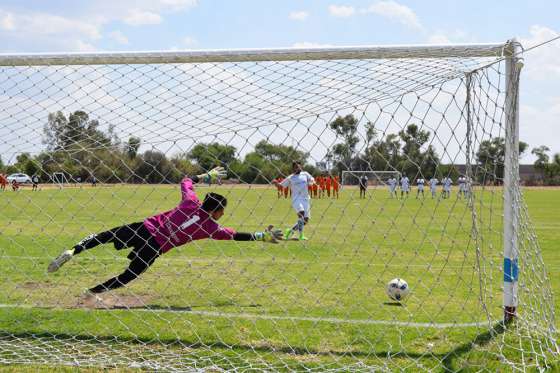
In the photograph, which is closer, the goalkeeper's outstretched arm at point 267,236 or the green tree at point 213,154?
the green tree at point 213,154

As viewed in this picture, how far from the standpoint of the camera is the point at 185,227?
6164 millimetres

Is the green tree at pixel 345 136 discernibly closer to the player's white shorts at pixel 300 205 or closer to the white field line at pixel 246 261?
the white field line at pixel 246 261

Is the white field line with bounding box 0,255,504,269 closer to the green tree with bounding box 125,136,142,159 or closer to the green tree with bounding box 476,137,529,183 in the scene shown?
the green tree with bounding box 476,137,529,183

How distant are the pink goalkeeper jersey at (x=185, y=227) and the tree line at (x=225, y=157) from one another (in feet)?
1.24

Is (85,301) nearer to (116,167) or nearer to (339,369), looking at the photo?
(116,167)

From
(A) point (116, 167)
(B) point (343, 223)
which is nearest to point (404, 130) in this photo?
(A) point (116, 167)

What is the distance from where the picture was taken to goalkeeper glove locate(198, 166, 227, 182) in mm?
6282

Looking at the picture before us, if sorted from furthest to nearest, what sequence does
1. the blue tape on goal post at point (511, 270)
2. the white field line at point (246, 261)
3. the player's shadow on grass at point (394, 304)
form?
the white field line at point (246, 261), the player's shadow on grass at point (394, 304), the blue tape on goal post at point (511, 270)

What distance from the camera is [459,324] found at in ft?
18.8

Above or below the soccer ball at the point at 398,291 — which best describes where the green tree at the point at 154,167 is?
above

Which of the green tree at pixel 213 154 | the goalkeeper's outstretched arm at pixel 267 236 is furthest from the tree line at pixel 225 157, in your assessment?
the goalkeeper's outstretched arm at pixel 267 236

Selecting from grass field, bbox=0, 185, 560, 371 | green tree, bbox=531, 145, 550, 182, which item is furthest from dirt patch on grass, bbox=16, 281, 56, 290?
green tree, bbox=531, 145, 550, 182

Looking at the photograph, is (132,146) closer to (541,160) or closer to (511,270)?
(511,270)

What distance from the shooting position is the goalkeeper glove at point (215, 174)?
6282 millimetres
